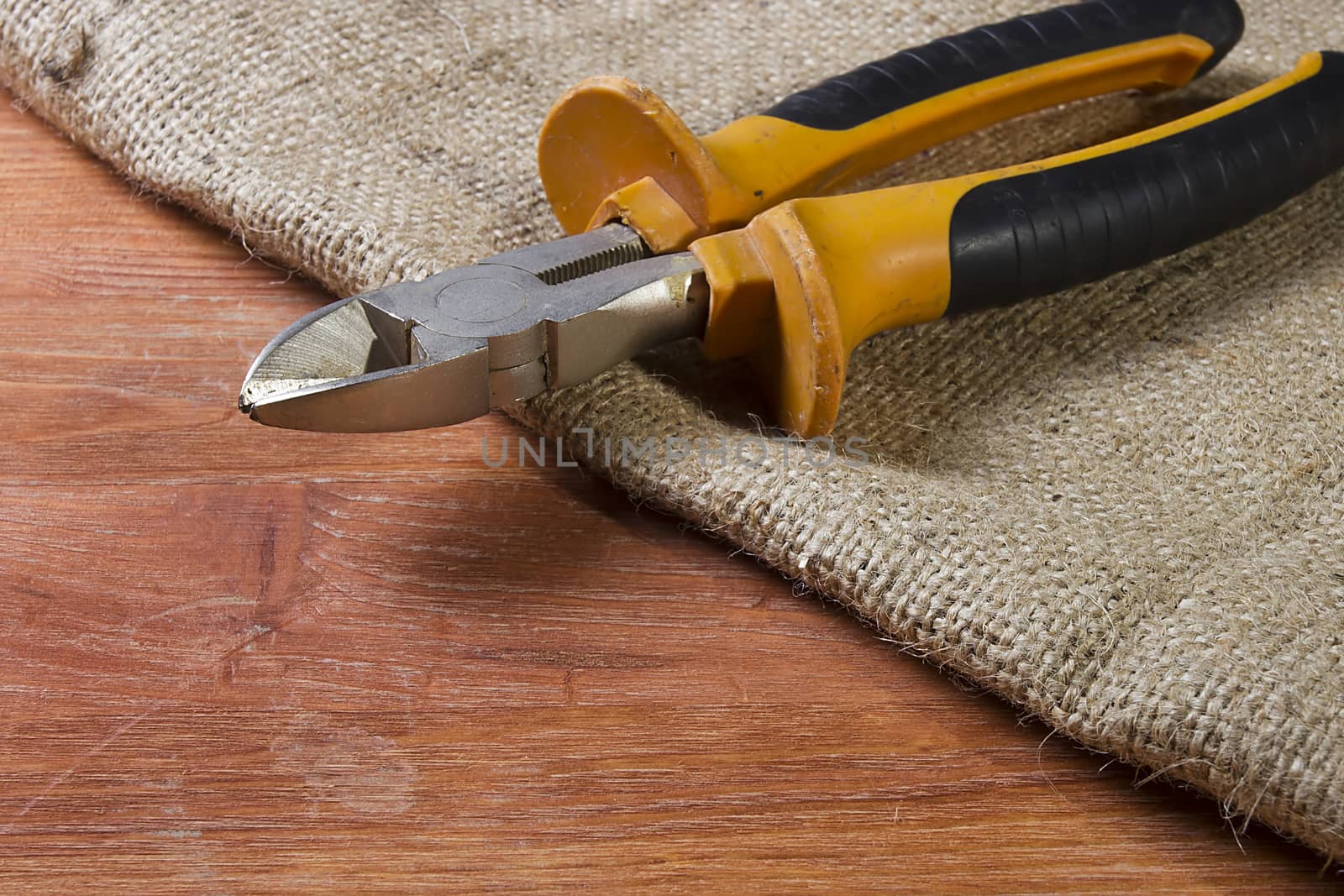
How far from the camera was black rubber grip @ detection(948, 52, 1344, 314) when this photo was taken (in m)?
0.75

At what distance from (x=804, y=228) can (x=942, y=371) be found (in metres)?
0.18

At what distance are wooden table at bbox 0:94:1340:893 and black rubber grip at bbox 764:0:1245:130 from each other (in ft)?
0.98

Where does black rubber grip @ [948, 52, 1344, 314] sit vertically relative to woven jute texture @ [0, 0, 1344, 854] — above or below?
above

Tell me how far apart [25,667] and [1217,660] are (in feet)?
1.96

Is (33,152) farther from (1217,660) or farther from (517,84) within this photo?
(1217,660)

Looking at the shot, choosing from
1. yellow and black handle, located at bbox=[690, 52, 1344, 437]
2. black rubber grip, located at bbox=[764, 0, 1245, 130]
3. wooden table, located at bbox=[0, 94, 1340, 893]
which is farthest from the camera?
black rubber grip, located at bbox=[764, 0, 1245, 130]

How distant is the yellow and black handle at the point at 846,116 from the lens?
2.50 feet

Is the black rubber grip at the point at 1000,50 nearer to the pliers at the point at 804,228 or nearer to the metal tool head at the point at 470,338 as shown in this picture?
the pliers at the point at 804,228

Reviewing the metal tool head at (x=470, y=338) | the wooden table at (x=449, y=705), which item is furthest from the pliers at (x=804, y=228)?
the wooden table at (x=449, y=705)

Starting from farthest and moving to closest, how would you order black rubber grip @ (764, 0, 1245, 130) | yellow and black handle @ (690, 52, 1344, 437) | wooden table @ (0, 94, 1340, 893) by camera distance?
black rubber grip @ (764, 0, 1245, 130)
yellow and black handle @ (690, 52, 1344, 437)
wooden table @ (0, 94, 1340, 893)

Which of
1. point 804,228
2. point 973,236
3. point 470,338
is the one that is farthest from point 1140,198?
point 470,338

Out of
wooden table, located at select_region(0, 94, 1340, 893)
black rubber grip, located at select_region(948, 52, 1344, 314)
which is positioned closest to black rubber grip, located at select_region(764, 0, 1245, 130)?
black rubber grip, located at select_region(948, 52, 1344, 314)

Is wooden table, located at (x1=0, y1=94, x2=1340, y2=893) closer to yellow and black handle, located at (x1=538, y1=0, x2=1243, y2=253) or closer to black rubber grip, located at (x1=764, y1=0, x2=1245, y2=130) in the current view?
yellow and black handle, located at (x1=538, y1=0, x2=1243, y2=253)

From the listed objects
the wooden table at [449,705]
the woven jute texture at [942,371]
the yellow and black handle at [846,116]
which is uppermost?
the yellow and black handle at [846,116]
